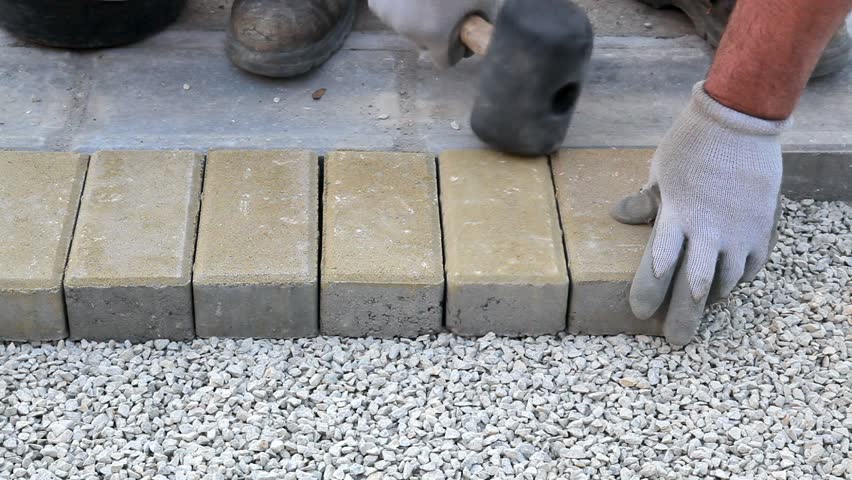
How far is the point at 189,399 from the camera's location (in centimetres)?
220

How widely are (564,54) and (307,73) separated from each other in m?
0.74

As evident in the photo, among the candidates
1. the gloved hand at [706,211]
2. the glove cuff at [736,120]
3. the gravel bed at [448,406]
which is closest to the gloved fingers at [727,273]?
the gloved hand at [706,211]

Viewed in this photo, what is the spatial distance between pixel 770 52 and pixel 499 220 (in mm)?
631

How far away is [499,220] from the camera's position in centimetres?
242

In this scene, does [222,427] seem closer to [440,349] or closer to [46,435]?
[46,435]

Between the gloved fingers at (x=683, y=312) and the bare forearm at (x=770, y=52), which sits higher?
the bare forearm at (x=770, y=52)

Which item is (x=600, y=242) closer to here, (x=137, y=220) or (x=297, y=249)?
(x=297, y=249)

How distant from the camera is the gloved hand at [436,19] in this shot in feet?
8.34

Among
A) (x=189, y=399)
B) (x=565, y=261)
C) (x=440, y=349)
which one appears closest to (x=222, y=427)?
(x=189, y=399)

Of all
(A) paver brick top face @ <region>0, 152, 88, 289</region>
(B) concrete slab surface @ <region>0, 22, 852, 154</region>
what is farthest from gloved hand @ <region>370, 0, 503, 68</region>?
(A) paver brick top face @ <region>0, 152, 88, 289</region>

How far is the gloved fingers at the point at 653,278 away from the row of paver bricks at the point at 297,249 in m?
0.05

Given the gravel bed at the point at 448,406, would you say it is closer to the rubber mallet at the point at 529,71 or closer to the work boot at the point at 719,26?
the rubber mallet at the point at 529,71

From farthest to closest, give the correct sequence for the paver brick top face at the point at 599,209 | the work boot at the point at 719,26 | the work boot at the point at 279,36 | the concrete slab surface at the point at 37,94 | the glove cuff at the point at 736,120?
the work boot at the point at 719,26, the work boot at the point at 279,36, the concrete slab surface at the point at 37,94, the paver brick top face at the point at 599,209, the glove cuff at the point at 736,120

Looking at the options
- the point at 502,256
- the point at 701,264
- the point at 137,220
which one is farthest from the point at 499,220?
the point at 137,220
